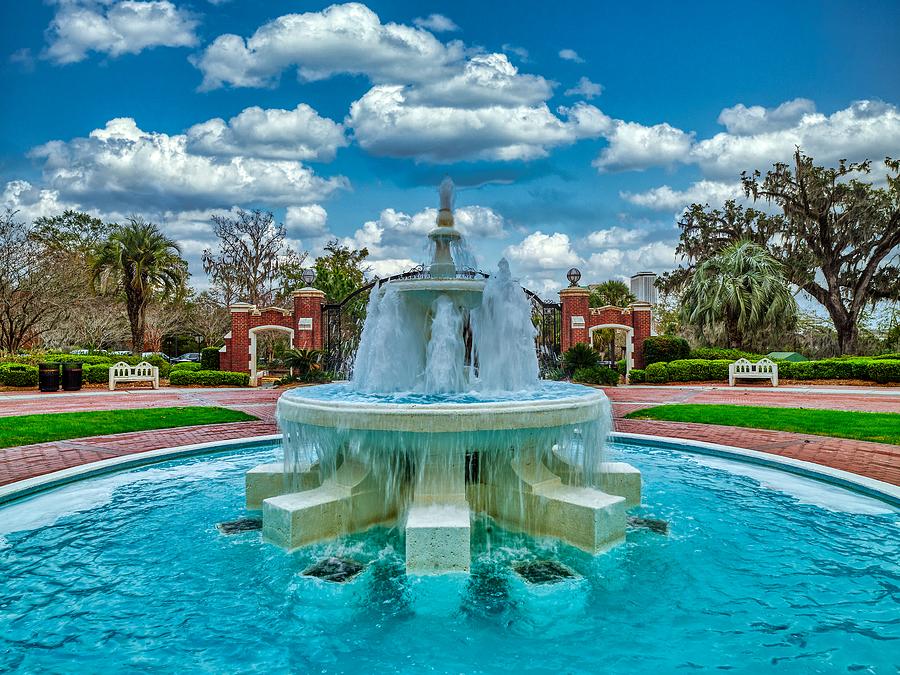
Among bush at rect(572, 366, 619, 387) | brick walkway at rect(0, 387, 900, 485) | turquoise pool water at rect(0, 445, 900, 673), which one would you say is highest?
bush at rect(572, 366, 619, 387)

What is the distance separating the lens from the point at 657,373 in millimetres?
23797

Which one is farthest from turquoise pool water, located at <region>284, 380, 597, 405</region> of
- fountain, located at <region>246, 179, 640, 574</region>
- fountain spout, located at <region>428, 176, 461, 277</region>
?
fountain spout, located at <region>428, 176, 461, 277</region>

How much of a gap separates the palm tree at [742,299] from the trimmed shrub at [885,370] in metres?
6.24

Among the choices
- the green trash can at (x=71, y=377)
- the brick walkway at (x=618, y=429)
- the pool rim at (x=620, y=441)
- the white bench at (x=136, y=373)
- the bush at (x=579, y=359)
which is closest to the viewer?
the pool rim at (x=620, y=441)

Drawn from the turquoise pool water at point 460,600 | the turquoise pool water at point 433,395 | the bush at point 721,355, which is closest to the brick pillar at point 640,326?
the bush at point 721,355

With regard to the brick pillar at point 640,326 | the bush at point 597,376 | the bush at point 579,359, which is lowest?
the bush at point 597,376

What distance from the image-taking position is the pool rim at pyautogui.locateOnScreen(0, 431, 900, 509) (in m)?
5.91

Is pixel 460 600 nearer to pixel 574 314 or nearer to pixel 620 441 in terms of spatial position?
pixel 620 441

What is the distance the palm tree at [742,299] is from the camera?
1094 inches

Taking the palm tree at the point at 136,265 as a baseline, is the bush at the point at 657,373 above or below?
below

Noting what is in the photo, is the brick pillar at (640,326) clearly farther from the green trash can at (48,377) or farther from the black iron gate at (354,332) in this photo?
the green trash can at (48,377)

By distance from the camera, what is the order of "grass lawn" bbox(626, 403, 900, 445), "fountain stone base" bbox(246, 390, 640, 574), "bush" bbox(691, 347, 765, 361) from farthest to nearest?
1. "bush" bbox(691, 347, 765, 361)
2. "grass lawn" bbox(626, 403, 900, 445)
3. "fountain stone base" bbox(246, 390, 640, 574)

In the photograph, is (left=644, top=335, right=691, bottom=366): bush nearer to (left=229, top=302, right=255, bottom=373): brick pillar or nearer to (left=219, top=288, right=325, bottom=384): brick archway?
(left=219, top=288, right=325, bottom=384): brick archway

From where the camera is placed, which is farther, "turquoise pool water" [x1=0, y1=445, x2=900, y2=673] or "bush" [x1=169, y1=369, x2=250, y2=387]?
"bush" [x1=169, y1=369, x2=250, y2=387]
